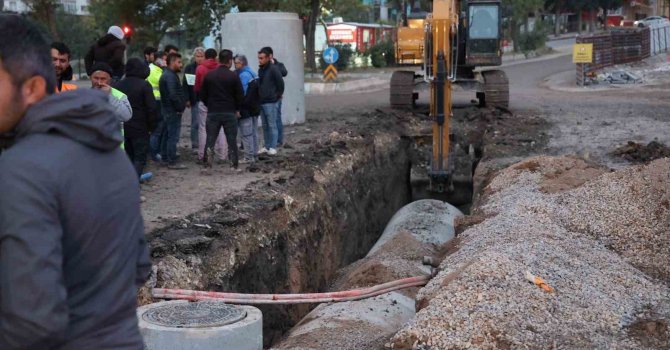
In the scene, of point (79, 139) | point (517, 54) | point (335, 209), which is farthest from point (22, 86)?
point (517, 54)

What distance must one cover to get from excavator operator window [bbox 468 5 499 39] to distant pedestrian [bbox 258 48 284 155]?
25.8 ft

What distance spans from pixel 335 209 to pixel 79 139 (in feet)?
33.3

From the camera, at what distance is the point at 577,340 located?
5.84m

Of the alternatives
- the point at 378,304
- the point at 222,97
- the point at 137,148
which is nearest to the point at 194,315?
the point at 378,304

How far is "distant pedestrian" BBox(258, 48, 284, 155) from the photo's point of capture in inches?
533

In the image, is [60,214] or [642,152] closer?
[60,214]

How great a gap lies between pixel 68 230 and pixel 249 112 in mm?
10336

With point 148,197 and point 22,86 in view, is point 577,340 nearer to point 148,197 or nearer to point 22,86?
point 22,86

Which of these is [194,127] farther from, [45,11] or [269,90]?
[45,11]

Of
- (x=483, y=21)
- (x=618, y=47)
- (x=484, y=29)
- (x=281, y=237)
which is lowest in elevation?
(x=281, y=237)

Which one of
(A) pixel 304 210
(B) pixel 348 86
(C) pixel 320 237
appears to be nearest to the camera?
(A) pixel 304 210

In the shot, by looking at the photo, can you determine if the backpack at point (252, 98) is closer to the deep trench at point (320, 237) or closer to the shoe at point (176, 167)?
the shoe at point (176, 167)

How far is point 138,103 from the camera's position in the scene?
9758 millimetres

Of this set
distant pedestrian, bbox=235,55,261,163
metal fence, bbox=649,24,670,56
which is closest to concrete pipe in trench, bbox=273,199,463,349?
distant pedestrian, bbox=235,55,261,163
